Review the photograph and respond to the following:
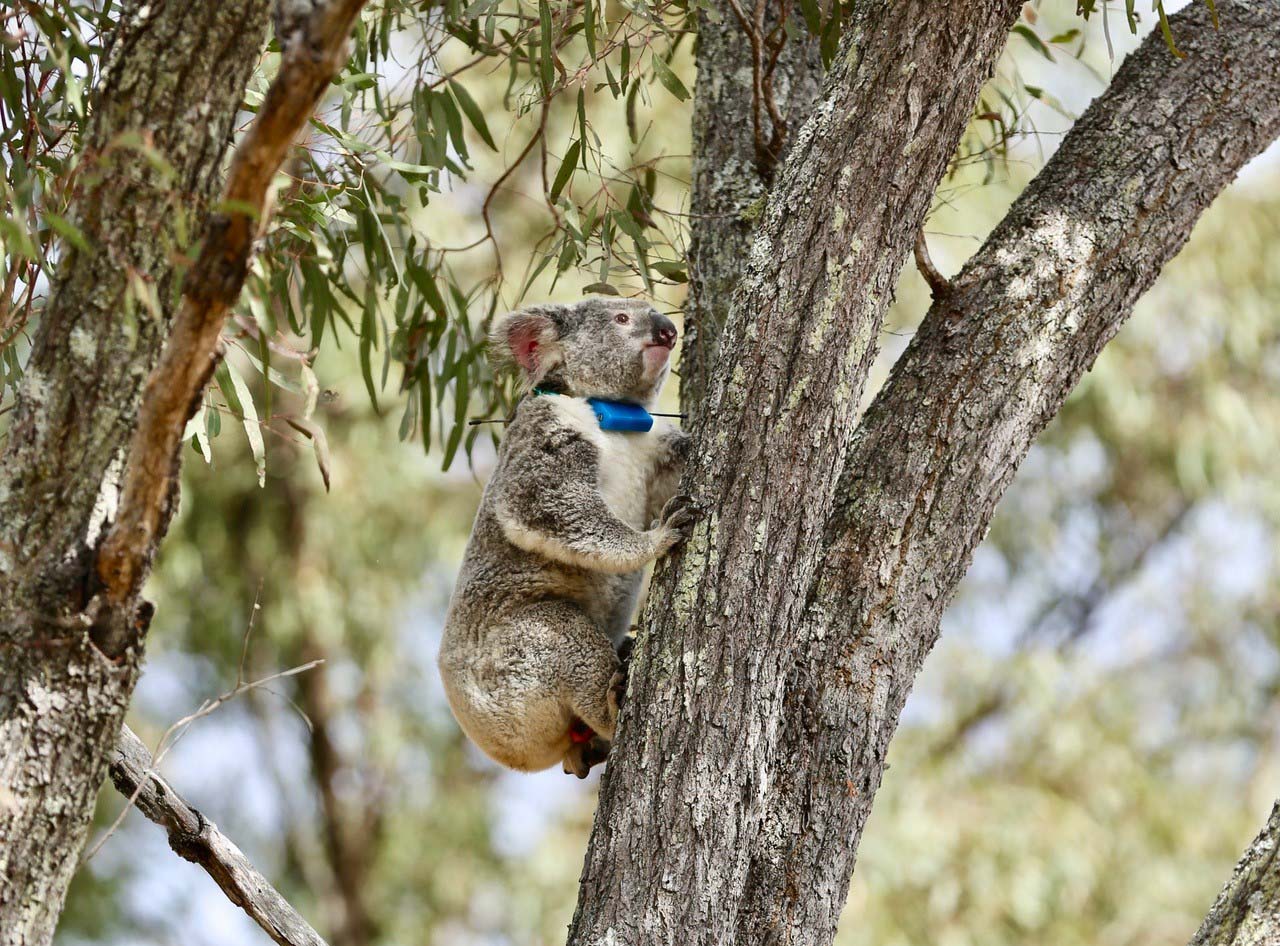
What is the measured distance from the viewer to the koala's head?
11.0 feet

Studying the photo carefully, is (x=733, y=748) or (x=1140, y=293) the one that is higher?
(x=1140, y=293)

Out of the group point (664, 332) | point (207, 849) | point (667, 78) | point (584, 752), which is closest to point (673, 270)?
point (664, 332)

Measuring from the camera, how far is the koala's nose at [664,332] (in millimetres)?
3283

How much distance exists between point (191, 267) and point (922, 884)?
5.94 m

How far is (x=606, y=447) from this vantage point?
10.3ft

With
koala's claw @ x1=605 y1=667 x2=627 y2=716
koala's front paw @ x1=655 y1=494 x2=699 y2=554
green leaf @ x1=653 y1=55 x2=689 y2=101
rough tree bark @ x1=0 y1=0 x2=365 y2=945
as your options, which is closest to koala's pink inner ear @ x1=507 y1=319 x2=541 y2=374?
green leaf @ x1=653 y1=55 x2=689 y2=101

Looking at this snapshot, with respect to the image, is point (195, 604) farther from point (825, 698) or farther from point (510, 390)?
point (825, 698)

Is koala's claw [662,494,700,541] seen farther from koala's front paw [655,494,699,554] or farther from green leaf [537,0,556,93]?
green leaf [537,0,556,93]

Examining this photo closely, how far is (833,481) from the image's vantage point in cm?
218

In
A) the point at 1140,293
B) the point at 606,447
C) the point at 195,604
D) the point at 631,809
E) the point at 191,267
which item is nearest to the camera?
the point at 191,267

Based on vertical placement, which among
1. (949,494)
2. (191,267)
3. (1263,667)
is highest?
(1263,667)

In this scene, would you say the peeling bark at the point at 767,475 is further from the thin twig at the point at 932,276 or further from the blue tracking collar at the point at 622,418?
the blue tracking collar at the point at 622,418

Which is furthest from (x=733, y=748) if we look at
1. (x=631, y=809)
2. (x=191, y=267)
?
(x=191, y=267)

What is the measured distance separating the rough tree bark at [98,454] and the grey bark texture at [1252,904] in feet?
4.71
